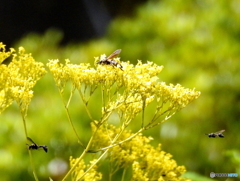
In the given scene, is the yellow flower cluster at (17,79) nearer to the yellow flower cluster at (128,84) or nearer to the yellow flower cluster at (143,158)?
the yellow flower cluster at (128,84)

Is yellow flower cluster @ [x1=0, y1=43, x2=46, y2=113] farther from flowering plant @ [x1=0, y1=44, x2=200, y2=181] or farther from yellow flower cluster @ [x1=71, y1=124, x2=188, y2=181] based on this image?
yellow flower cluster @ [x1=71, y1=124, x2=188, y2=181]

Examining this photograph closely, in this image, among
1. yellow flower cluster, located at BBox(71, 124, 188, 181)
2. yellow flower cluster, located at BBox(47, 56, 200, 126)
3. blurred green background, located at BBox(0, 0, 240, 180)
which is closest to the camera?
yellow flower cluster, located at BBox(47, 56, 200, 126)

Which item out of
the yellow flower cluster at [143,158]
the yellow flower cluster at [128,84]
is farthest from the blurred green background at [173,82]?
the yellow flower cluster at [128,84]

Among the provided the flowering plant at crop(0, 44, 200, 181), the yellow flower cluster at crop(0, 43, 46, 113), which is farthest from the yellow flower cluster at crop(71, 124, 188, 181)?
the yellow flower cluster at crop(0, 43, 46, 113)

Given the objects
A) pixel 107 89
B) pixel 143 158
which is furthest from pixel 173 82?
pixel 107 89

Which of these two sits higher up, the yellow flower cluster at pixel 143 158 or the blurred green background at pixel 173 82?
the blurred green background at pixel 173 82

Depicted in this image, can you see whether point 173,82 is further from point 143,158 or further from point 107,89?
point 107,89
